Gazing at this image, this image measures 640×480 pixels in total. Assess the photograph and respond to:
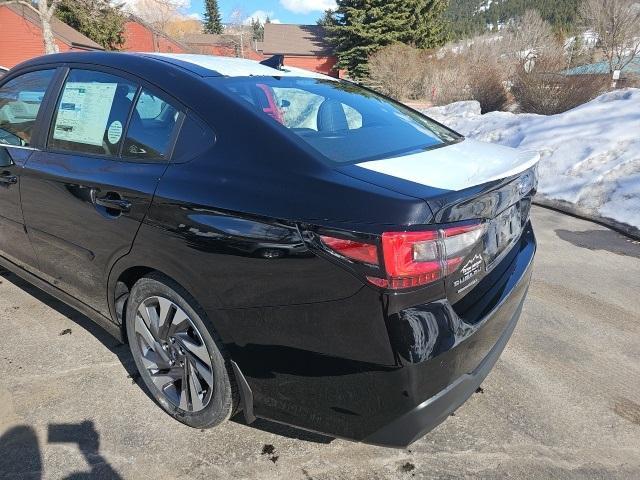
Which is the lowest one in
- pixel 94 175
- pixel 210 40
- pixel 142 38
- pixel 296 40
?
pixel 94 175

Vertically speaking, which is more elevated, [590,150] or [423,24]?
[423,24]

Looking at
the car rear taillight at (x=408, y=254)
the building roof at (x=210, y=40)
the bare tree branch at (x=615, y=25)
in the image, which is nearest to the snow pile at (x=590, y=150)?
the car rear taillight at (x=408, y=254)

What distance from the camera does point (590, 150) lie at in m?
6.91

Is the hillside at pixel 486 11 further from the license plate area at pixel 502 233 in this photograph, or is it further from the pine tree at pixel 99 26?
the license plate area at pixel 502 233

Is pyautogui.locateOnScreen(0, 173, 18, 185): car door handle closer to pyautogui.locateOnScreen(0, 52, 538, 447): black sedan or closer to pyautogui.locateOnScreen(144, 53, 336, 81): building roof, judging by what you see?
pyautogui.locateOnScreen(0, 52, 538, 447): black sedan

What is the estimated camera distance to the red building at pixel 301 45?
5256 cm

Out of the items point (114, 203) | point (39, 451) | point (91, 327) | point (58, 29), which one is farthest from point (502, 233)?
point (58, 29)

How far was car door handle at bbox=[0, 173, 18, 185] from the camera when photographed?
2.83 metres

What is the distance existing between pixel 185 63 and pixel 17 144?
4.17 ft

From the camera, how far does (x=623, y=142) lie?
22.3 ft

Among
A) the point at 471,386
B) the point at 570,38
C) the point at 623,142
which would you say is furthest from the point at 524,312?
the point at 570,38

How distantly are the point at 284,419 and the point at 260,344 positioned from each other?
33 cm

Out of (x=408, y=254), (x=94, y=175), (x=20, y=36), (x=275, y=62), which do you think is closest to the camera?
(x=408, y=254)

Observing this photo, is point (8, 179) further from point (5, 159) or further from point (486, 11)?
point (486, 11)
